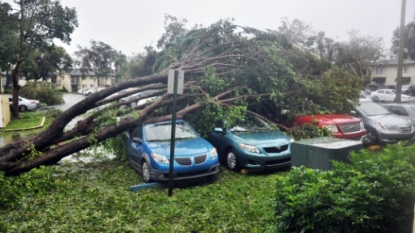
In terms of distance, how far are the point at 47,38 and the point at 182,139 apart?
22.3 feet

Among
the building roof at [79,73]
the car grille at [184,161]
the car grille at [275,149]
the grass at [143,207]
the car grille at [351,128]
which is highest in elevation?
the building roof at [79,73]

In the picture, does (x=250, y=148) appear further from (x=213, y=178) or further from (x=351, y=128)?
(x=351, y=128)

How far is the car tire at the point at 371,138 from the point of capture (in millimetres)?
8688

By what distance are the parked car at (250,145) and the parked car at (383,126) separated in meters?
3.18

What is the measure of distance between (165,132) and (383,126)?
19.7ft

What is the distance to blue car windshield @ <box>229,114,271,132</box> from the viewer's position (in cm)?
752

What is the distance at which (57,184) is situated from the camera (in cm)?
585

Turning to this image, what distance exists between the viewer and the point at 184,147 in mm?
6383

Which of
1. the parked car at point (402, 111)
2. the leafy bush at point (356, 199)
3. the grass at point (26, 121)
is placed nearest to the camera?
the leafy bush at point (356, 199)

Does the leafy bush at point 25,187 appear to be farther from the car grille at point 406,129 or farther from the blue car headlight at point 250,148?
the car grille at point 406,129

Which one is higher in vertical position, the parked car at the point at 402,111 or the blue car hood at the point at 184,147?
the parked car at the point at 402,111

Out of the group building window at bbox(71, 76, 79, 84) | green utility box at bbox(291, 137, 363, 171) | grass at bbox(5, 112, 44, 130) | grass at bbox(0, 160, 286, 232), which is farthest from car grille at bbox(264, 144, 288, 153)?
grass at bbox(5, 112, 44, 130)

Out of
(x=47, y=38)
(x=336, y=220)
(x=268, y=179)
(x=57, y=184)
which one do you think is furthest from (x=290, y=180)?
(x=47, y=38)

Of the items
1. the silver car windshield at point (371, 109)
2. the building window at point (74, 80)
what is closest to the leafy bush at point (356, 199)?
the silver car windshield at point (371, 109)
